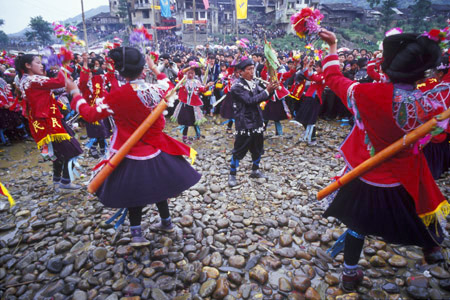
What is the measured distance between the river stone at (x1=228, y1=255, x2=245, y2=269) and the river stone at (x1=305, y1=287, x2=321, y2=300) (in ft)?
Answer: 2.39

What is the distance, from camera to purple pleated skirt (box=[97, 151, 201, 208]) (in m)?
2.60

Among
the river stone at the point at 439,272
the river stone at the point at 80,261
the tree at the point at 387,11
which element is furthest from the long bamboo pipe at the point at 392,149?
the tree at the point at 387,11

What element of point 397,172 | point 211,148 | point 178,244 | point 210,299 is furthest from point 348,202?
point 211,148

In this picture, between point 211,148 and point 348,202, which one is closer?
point 348,202

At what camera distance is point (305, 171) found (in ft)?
16.8

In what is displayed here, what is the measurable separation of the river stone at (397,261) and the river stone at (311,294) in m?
1.02

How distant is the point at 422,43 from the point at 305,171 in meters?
3.55

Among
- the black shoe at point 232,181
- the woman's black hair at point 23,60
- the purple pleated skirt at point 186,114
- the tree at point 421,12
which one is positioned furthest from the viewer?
the tree at point 421,12

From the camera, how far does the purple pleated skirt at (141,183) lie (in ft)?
8.52

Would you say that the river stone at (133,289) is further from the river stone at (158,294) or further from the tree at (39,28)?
the tree at (39,28)

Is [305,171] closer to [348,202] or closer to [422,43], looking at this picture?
[348,202]

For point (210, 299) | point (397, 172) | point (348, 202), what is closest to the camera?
point (397, 172)

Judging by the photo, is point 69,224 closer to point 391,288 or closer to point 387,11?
point 391,288

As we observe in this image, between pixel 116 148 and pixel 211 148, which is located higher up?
pixel 116 148
